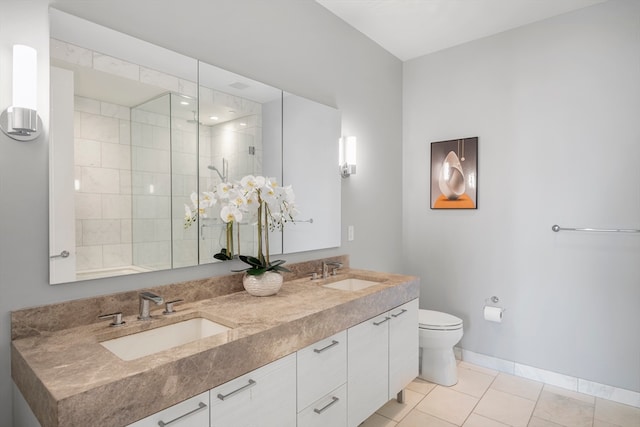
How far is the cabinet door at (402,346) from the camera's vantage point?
6.88 feet

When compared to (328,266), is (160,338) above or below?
below

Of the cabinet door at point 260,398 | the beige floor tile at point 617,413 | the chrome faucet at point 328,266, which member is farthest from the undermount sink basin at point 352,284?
the beige floor tile at point 617,413

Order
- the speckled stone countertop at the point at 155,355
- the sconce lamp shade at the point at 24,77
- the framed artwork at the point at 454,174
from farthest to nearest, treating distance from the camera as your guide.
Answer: the framed artwork at the point at 454,174
the sconce lamp shade at the point at 24,77
the speckled stone countertop at the point at 155,355

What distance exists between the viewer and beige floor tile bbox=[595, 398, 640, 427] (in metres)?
2.17

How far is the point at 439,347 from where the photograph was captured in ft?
8.43

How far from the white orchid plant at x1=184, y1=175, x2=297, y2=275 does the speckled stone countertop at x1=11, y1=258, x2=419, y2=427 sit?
0.70 feet

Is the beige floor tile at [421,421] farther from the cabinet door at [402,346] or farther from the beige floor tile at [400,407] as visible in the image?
the cabinet door at [402,346]

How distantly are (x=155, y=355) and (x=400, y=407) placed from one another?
180 cm

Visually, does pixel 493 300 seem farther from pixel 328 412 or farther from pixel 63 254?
pixel 63 254

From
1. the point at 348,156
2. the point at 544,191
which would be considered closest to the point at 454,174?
the point at 544,191

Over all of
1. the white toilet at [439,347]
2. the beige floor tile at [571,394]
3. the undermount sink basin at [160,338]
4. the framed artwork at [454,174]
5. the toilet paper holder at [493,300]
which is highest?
the framed artwork at [454,174]

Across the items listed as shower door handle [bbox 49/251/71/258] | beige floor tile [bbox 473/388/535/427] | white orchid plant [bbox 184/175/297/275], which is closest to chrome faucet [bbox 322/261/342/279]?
white orchid plant [bbox 184/175/297/275]

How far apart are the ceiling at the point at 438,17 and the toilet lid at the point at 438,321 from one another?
86.6 inches

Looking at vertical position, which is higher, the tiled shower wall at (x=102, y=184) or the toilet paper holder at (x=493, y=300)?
the tiled shower wall at (x=102, y=184)
